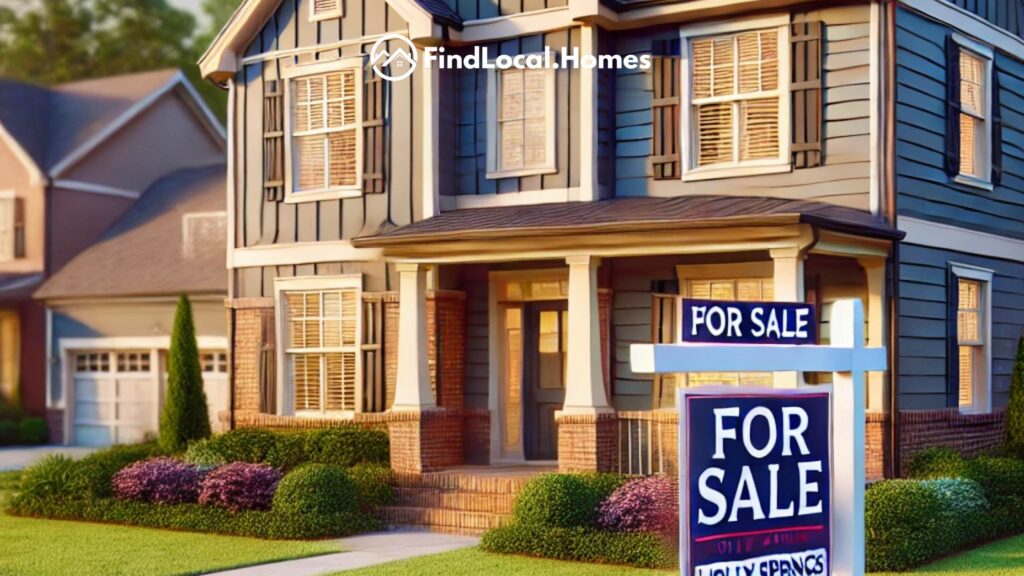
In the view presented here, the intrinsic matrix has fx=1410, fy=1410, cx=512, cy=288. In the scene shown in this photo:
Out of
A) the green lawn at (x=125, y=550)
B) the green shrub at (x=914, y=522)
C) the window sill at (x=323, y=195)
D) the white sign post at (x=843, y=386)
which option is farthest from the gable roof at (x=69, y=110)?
the white sign post at (x=843, y=386)

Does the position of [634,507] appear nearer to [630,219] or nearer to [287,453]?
[630,219]

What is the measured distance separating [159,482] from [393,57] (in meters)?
6.00

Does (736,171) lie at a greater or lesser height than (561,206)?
greater

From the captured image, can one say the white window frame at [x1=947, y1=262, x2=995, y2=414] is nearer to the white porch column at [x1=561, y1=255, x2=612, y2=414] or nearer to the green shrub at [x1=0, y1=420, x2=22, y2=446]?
the white porch column at [x1=561, y1=255, x2=612, y2=414]

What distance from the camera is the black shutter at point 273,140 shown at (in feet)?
61.9

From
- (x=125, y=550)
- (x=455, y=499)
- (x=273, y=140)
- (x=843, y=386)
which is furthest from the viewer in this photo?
(x=273, y=140)

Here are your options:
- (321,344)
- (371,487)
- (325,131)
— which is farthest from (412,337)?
(325,131)

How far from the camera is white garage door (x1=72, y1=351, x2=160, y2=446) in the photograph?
1060 inches

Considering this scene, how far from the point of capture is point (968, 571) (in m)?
12.1

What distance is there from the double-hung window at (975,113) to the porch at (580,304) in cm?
288

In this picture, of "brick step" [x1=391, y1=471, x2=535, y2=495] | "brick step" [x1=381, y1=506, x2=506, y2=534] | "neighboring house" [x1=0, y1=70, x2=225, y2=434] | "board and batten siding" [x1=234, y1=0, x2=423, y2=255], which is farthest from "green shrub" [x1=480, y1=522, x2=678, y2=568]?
"neighboring house" [x1=0, y1=70, x2=225, y2=434]

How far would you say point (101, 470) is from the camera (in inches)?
654

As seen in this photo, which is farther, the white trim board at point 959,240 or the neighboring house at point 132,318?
the neighboring house at point 132,318

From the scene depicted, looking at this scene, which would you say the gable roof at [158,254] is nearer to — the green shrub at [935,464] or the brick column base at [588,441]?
the brick column base at [588,441]
